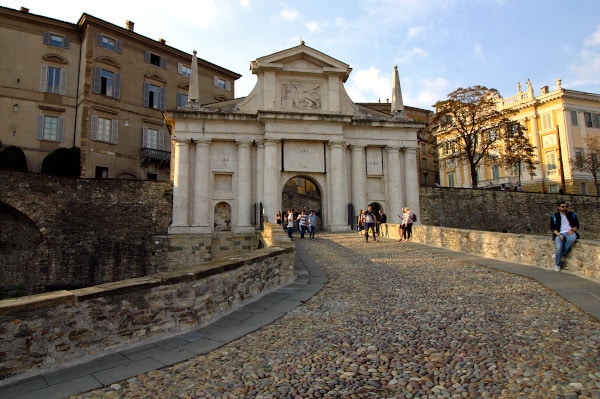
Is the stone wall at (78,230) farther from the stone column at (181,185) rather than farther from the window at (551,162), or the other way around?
the window at (551,162)

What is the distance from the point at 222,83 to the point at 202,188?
17792 millimetres

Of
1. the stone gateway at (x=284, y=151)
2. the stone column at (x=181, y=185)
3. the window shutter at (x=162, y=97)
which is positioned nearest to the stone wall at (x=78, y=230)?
the stone column at (x=181, y=185)

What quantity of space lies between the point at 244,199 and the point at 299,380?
804 inches

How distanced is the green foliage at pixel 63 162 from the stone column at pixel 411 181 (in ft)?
76.3

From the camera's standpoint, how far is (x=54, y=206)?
68.1 feet

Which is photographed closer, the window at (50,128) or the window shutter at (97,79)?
the window at (50,128)

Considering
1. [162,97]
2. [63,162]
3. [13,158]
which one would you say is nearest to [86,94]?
[63,162]

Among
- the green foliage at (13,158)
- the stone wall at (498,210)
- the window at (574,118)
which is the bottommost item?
the stone wall at (498,210)

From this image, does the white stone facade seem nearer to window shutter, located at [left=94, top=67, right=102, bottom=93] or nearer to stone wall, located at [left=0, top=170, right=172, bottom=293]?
stone wall, located at [left=0, top=170, right=172, bottom=293]

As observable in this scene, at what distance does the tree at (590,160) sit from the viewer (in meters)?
35.0

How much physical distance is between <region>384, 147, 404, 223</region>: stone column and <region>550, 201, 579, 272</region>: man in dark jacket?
16.4 meters

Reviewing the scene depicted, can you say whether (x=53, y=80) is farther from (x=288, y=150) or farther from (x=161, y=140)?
(x=288, y=150)

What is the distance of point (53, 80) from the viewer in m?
27.4

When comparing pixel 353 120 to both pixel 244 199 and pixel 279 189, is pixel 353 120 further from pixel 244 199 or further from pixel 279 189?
pixel 244 199
